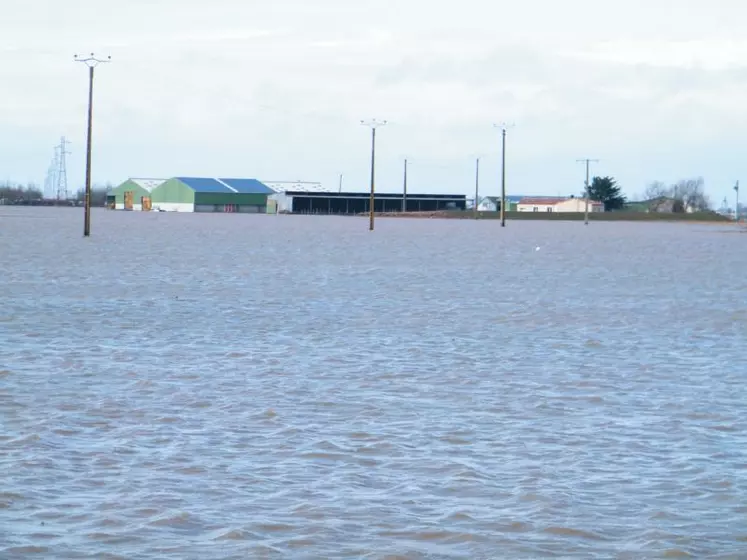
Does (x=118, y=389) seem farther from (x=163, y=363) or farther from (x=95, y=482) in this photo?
(x=95, y=482)

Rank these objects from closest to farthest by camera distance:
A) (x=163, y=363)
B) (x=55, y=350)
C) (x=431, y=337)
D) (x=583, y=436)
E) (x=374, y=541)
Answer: (x=374, y=541), (x=583, y=436), (x=163, y=363), (x=55, y=350), (x=431, y=337)

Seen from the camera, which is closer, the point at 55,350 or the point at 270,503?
the point at 270,503

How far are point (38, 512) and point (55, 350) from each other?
9694 millimetres

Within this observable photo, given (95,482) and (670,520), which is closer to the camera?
(670,520)

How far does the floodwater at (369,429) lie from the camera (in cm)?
935

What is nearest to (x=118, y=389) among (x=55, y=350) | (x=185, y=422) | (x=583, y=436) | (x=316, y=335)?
(x=185, y=422)

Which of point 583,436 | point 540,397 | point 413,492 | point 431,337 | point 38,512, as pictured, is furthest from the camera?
point 431,337

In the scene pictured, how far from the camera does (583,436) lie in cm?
1291

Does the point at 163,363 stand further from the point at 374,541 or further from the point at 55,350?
the point at 374,541

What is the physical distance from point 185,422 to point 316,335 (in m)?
8.65

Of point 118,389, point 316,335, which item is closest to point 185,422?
point 118,389

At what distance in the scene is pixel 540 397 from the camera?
15336 millimetres

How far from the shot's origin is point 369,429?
13172mm

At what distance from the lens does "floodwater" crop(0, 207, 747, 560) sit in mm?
9352
